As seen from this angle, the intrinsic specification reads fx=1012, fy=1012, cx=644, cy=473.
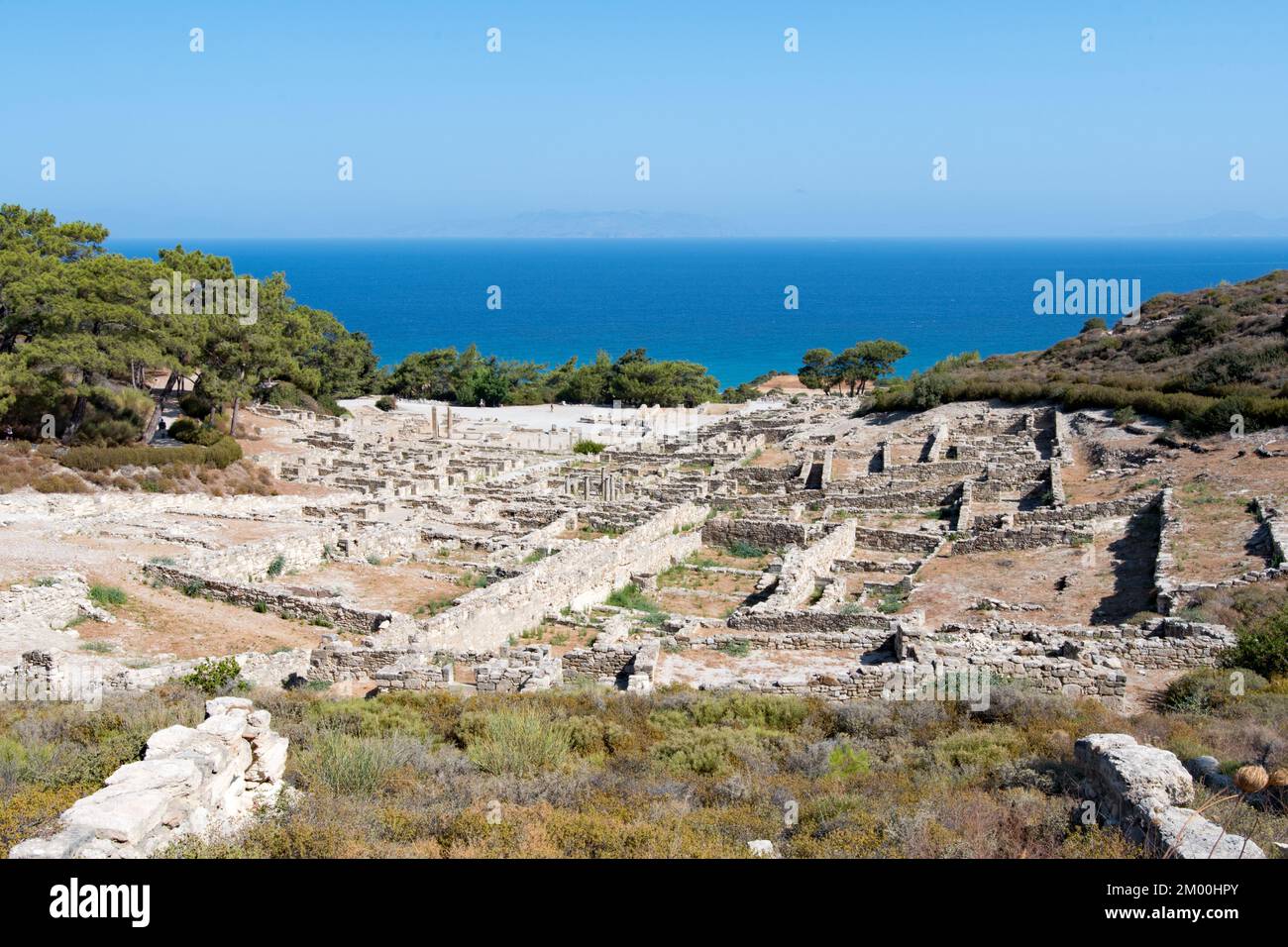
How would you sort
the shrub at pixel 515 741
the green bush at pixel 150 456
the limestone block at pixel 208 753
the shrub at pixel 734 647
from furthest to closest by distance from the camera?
the green bush at pixel 150 456 < the shrub at pixel 734 647 < the shrub at pixel 515 741 < the limestone block at pixel 208 753

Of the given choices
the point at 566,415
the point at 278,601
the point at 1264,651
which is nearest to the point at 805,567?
the point at 1264,651

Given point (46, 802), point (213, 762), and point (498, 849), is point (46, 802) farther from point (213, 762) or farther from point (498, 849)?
point (498, 849)

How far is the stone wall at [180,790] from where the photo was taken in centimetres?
649

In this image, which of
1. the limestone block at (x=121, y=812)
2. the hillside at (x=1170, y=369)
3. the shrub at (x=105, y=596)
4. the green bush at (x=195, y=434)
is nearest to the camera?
the limestone block at (x=121, y=812)

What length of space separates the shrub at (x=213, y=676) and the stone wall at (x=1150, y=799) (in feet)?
30.0

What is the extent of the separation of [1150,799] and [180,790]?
6.86 m

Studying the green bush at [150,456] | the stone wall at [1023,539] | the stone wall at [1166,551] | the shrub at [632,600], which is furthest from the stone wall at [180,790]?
the green bush at [150,456]

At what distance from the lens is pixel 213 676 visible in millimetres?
11977

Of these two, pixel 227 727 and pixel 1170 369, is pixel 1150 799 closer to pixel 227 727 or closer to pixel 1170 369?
pixel 227 727

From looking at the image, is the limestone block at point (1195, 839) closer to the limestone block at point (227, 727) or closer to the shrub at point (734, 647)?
the limestone block at point (227, 727)

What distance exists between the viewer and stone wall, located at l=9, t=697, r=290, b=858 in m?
6.49

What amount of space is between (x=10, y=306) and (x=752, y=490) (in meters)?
23.1

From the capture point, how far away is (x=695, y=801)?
830cm
